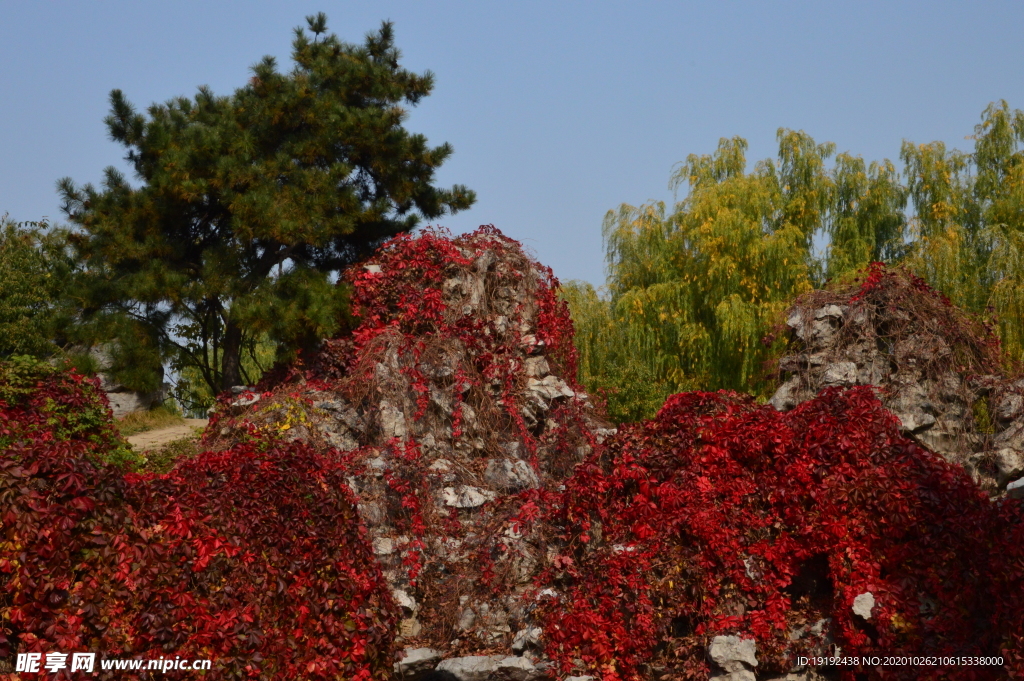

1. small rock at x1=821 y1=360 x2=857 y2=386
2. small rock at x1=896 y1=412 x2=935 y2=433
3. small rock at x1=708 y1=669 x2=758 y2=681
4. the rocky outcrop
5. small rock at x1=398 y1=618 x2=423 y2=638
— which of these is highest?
the rocky outcrop

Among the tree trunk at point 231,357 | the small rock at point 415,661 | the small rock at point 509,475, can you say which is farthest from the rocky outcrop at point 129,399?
the small rock at point 415,661

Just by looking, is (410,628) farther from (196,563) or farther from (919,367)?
(919,367)

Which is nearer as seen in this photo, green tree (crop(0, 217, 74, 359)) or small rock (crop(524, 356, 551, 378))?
small rock (crop(524, 356, 551, 378))

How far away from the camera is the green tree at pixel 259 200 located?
1095cm

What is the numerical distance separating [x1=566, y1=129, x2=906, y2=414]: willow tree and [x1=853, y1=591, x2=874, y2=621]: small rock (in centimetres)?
706

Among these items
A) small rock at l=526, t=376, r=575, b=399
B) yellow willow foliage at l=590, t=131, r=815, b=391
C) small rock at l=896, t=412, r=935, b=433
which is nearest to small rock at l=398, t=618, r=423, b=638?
small rock at l=526, t=376, r=575, b=399

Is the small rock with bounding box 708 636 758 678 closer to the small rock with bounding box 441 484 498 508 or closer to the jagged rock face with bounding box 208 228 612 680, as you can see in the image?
the jagged rock face with bounding box 208 228 612 680

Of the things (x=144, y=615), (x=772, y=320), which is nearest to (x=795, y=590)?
(x=144, y=615)

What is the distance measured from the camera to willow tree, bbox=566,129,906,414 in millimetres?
15781

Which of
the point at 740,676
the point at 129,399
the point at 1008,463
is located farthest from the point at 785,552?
the point at 129,399

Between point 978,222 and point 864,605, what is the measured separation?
46.3 feet

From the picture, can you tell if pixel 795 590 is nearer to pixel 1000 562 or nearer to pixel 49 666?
pixel 1000 562

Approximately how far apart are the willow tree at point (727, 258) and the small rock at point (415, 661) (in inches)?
273

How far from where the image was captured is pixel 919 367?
376 inches
